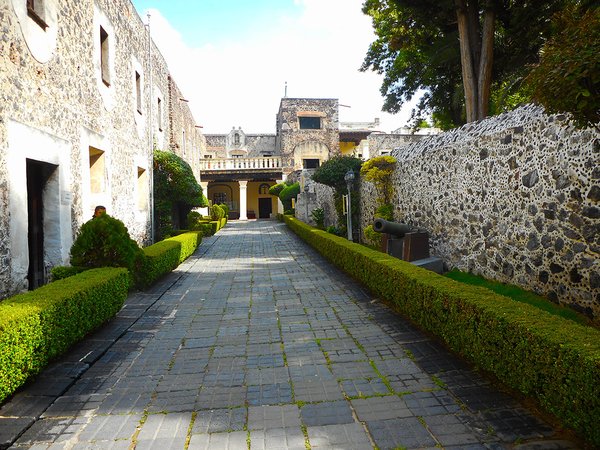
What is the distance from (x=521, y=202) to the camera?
5297mm

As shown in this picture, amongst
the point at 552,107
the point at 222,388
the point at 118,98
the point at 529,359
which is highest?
the point at 118,98

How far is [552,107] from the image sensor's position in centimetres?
289

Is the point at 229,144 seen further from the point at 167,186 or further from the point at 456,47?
the point at 456,47

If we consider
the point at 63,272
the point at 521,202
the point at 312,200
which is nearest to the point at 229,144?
the point at 312,200

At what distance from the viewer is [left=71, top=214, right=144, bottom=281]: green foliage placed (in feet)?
18.7

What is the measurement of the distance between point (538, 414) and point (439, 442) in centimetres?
79

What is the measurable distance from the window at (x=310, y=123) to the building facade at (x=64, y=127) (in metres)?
21.8

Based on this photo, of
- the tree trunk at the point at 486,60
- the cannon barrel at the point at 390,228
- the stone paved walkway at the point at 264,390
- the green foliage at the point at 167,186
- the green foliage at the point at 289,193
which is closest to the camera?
the stone paved walkway at the point at 264,390

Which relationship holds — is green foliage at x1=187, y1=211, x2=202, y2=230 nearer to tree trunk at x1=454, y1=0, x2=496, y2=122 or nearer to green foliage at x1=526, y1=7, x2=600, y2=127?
tree trunk at x1=454, y1=0, x2=496, y2=122

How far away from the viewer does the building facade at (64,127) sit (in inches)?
191

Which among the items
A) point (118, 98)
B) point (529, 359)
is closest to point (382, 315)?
point (529, 359)

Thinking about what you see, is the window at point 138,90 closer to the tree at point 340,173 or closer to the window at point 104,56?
the window at point 104,56

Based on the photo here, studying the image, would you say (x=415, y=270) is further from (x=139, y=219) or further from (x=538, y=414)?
(x=139, y=219)

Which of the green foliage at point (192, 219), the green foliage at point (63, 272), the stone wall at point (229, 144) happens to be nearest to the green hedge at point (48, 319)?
the green foliage at point (63, 272)
